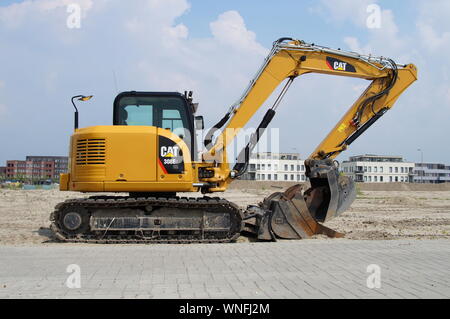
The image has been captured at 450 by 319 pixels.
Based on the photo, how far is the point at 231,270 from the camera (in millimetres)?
8047

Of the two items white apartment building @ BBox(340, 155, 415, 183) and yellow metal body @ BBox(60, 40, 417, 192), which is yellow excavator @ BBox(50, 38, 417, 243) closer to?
yellow metal body @ BBox(60, 40, 417, 192)

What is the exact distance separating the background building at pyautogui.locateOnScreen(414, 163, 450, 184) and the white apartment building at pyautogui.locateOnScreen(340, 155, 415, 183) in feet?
29.6

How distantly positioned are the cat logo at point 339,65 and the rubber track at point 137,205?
4307 millimetres

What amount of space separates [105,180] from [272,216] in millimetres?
3818

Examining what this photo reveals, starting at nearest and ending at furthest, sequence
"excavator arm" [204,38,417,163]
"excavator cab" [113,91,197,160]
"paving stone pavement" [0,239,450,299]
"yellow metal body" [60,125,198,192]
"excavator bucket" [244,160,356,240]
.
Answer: "paving stone pavement" [0,239,450,299], "yellow metal body" [60,125,198,192], "excavator cab" [113,91,197,160], "excavator bucket" [244,160,356,240], "excavator arm" [204,38,417,163]

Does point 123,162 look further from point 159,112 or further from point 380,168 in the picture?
point 380,168

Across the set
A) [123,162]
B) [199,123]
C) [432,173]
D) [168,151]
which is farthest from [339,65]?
[432,173]

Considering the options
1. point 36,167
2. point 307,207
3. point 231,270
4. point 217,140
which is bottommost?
point 231,270

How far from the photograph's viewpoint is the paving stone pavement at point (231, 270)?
6574mm

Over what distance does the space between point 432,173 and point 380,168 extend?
27402 mm

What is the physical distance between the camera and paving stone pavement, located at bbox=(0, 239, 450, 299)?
6574 millimetres

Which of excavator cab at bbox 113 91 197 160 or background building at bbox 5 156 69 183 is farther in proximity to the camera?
background building at bbox 5 156 69 183

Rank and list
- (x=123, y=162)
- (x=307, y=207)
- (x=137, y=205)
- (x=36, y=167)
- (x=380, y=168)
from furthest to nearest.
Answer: (x=36, y=167) < (x=380, y=168) < (x=307, y=207) < (x=137, y=205) < (x=123, y=162)

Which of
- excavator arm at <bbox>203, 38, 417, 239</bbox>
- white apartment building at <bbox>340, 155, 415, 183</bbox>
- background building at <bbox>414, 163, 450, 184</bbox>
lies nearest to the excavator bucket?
excavator arm at <bbox>203, 38, 417, 239</bbox>
